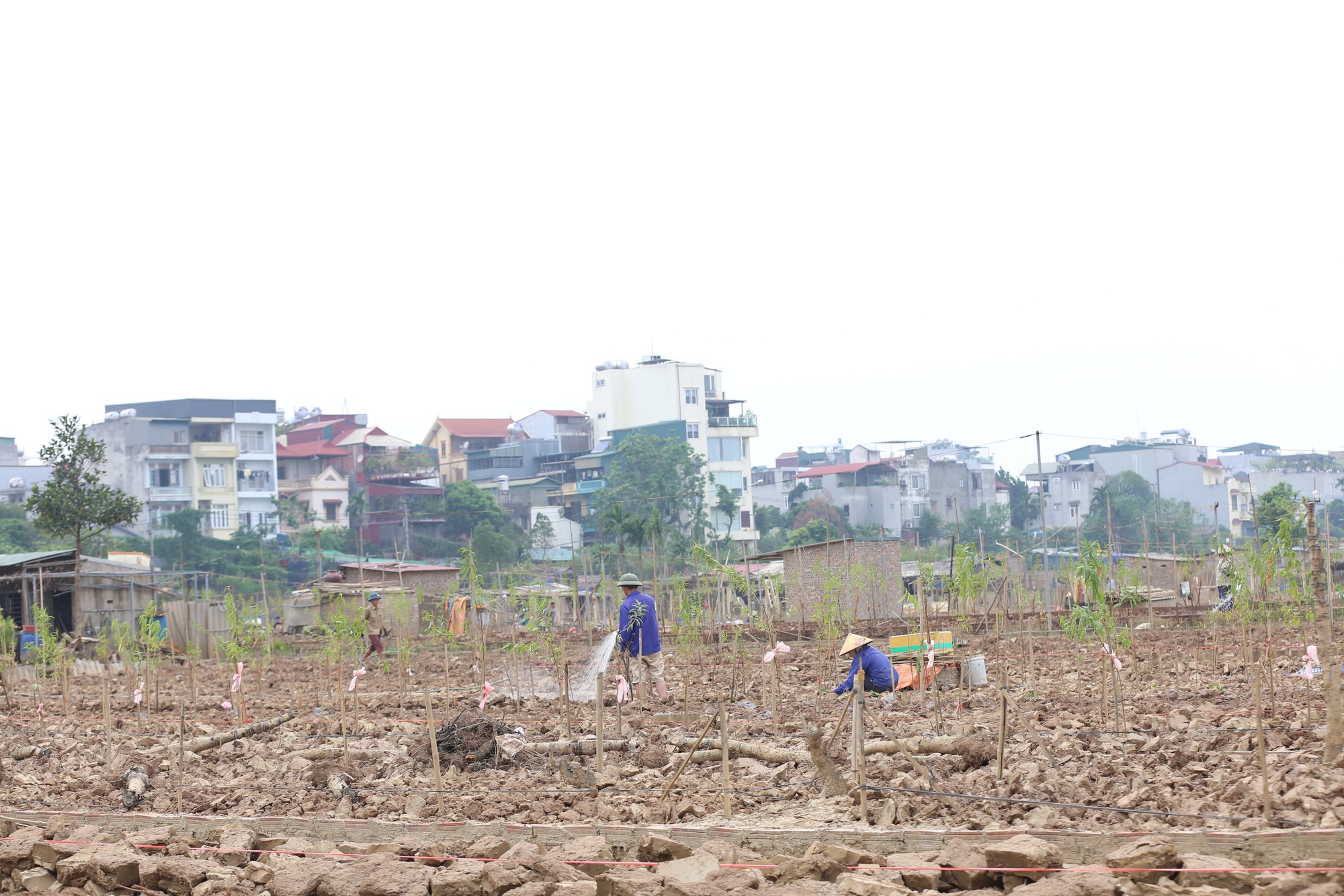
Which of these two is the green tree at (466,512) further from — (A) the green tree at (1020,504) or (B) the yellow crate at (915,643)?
(B) the yellow crate at (915,643)

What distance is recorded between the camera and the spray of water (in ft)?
34.5

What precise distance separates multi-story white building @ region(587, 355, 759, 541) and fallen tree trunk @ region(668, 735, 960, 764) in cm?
4548

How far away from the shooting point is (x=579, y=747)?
8203mm

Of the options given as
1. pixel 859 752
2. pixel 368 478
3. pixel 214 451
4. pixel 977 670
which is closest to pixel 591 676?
pixel 977 670

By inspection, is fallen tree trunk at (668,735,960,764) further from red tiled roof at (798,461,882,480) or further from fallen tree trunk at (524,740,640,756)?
red tiled roof at (798,461,882,480)

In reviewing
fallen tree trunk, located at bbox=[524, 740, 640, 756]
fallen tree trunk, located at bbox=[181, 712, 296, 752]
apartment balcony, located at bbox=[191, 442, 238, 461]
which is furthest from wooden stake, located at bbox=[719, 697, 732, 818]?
apartment balcony, located at bbox=[191, 442, 238, 461]

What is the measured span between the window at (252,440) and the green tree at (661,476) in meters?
14.2

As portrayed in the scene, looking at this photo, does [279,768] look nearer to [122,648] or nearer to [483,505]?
[122,648]

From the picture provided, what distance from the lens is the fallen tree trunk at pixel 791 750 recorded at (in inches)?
288

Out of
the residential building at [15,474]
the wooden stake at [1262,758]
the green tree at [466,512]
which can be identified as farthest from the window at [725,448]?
the wooden stake at [1262,758]

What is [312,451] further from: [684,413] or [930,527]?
[930,527]

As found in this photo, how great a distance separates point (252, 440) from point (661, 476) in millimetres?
16855

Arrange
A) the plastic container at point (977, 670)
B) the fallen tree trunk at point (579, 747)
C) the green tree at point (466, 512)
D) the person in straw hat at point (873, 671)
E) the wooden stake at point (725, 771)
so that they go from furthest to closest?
the green tree at point (466, 512)
the plastic container at point (977, 670)
the person in straw hat at point (873, 671)
the fallen tree trunk at point (579, 747)
the wooden stake at point (725, 771)

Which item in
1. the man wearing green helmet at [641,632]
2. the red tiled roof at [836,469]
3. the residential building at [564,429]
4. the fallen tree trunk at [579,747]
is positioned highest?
the residential building at [564,429]
